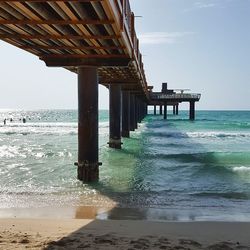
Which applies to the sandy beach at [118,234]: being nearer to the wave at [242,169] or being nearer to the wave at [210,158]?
the wave at [242,169]

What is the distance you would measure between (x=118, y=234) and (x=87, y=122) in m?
6.74

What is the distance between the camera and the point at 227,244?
640cm

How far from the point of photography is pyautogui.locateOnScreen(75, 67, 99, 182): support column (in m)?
13.1

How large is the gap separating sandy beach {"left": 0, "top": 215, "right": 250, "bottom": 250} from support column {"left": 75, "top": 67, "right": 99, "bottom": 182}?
5.14 meters

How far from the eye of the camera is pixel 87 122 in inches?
522

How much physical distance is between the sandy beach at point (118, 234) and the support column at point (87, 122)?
16.9ft

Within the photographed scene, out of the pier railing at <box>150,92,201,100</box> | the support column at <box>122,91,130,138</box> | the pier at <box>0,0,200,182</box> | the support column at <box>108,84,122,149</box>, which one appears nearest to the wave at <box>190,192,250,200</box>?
the pier at <box>0,0,200,182</box>

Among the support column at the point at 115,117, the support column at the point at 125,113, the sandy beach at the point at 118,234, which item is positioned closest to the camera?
the sandy beach at the point at 118,234

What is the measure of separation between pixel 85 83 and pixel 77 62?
67cm

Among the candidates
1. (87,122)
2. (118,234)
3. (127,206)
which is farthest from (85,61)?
(118,234)

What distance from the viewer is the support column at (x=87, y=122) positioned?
13094 millimetres

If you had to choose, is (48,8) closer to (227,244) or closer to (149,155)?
(227,244)

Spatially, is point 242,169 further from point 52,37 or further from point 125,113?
point 125,113

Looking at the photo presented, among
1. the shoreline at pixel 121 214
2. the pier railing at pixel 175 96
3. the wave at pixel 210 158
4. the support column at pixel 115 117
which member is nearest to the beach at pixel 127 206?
the shoreline at pixel 121 214
